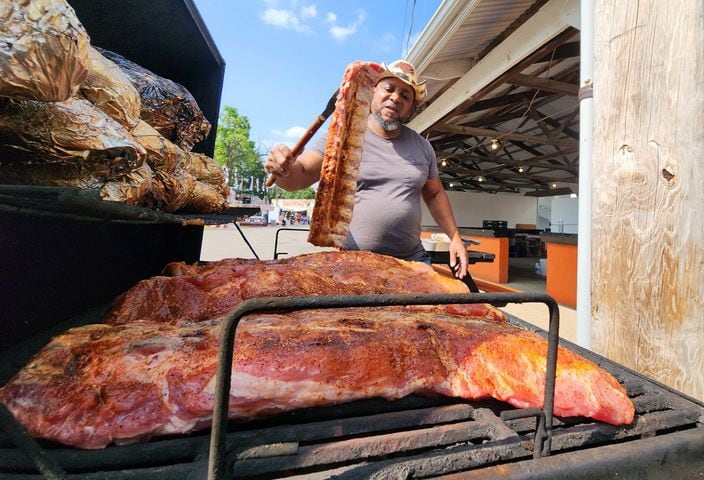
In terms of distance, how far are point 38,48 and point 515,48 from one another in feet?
16.9

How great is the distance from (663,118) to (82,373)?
108 inches

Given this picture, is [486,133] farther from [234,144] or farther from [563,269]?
[234,144]

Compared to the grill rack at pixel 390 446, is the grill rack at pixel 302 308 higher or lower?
higher

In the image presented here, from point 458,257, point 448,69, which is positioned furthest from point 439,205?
point 448,69

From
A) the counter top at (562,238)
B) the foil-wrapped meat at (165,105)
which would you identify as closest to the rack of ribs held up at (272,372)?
the foil-wrapped meat at (165,105)

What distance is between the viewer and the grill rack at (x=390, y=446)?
0.67 metres

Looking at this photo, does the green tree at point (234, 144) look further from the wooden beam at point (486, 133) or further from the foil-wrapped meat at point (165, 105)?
the foil-wrapped meat at point (165, 105)

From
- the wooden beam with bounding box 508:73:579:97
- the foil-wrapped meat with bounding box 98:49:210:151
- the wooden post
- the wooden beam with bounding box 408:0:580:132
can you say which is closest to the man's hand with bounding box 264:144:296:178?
the foil-wrapped meat with bounding box 98:49:210:151

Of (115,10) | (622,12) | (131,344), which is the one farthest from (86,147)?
(622,12)

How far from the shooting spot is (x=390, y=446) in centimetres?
76

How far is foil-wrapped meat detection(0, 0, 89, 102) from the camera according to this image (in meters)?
0.84

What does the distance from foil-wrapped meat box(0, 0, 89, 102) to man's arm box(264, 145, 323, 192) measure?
1.28m

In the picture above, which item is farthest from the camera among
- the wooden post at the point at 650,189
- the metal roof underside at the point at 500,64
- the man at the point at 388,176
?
the metal roof underside at the point at 500,64

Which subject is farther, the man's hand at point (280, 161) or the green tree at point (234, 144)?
the green tree at point (234, 144)
